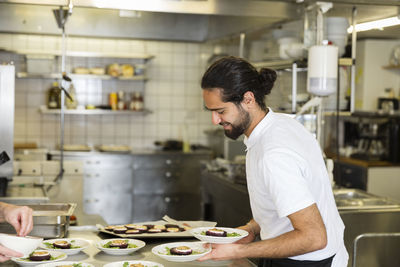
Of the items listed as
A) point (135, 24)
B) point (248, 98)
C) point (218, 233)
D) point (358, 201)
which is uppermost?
point (135, 24)

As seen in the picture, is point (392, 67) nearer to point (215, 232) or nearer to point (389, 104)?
point (389, 104)

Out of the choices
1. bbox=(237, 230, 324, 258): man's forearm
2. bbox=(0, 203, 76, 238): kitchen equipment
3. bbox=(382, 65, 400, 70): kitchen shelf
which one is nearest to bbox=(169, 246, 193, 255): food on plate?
bbox=(237, 230, 324, 258): man's forearm

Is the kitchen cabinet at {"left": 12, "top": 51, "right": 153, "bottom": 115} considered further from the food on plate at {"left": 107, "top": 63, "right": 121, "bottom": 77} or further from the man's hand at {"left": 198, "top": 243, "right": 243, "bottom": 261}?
the man's hand at {"left": 198, "top": 243, "right": 243, "bottom": 261}

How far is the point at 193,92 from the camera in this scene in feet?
24.4

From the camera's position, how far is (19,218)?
217 centimetres

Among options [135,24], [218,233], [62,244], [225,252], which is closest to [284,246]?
[225,252]

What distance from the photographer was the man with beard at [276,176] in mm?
1887

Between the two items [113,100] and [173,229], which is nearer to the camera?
[173,229]

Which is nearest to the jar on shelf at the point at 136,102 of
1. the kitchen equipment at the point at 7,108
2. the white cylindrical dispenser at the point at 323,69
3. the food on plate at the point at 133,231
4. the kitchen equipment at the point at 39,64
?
the kitchen equipment at the point at 39,64

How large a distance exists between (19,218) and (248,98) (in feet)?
3.47

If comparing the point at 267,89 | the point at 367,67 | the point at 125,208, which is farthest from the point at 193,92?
the point at 267,89

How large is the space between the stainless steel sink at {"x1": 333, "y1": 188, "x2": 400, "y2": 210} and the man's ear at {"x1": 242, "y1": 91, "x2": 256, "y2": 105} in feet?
5.29

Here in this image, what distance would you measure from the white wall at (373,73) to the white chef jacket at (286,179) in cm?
506

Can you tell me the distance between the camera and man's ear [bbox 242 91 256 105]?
210 cm
